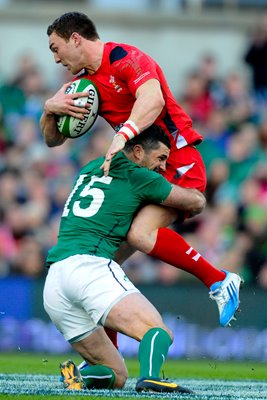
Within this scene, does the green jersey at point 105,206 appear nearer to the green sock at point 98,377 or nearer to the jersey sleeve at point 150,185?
the jersey sleeve at point 150,185

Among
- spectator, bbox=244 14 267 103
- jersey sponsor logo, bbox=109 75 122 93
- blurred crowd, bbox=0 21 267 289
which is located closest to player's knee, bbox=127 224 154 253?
jersey sponsor logo, bbox=109 75 122 93

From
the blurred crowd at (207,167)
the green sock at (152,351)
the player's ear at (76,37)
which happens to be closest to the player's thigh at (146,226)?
the green sock at (152,351)

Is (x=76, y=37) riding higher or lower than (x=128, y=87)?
higher

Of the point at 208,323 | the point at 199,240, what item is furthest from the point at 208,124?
the point at 208,323

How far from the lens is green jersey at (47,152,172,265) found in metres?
7.83

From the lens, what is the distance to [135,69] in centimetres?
846

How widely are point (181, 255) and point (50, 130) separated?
4.36 feet

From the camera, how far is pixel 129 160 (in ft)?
26.6

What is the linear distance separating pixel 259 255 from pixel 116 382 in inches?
242

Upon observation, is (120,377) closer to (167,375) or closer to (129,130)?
(129,130)

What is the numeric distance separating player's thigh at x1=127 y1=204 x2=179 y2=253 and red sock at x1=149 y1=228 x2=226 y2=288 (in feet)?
0.19

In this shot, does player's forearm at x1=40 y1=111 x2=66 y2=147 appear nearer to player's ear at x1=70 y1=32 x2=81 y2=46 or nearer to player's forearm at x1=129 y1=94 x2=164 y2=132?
player's ear at x1=70 y1=32 x2=81 y2=46

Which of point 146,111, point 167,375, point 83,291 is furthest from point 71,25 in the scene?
Answer: point 167,375

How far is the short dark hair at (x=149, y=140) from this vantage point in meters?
8.22
